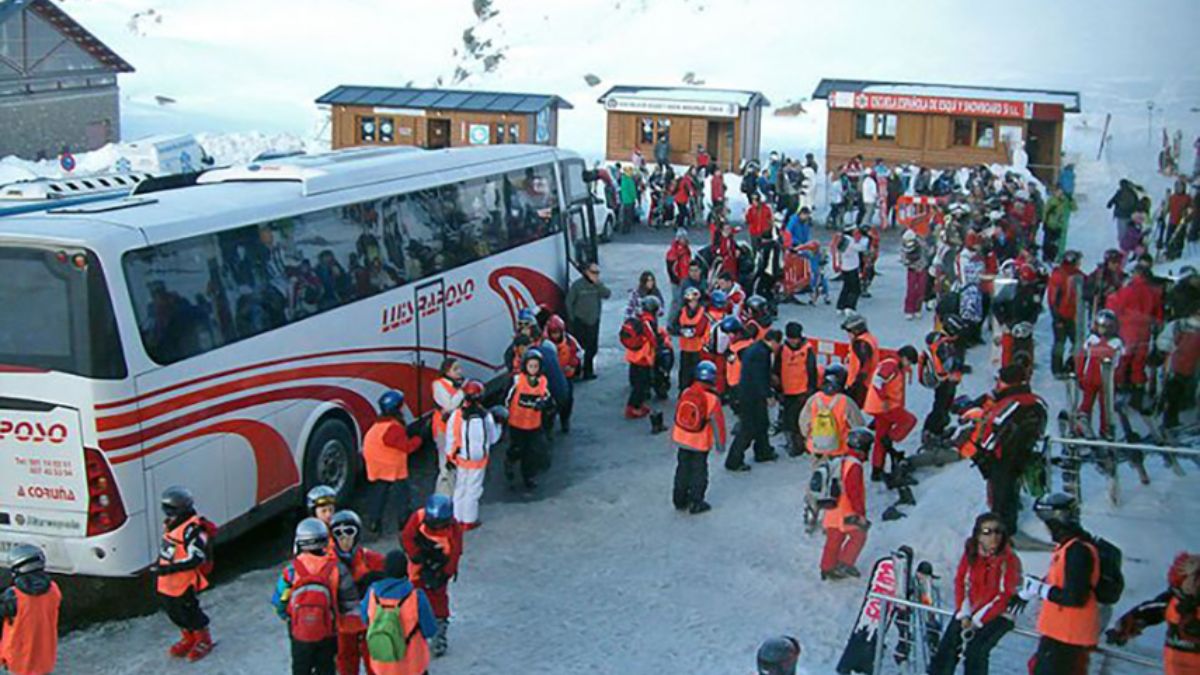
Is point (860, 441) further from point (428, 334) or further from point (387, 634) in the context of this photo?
point (428, 334)

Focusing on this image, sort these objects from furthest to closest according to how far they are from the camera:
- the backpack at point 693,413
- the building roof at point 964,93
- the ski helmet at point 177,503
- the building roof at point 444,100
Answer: the building roof at point 444,100
the building roof at point 964,93
the backpack at point 693,413
the ski helmet at point 177,503

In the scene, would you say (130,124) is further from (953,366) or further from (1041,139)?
(953,366)

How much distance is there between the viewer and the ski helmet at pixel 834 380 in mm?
10805

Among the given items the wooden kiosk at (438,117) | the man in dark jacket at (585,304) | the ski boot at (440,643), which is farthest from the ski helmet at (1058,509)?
the wooden kiosk at (438,117)

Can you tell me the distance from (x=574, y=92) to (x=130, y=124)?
20.2 meters

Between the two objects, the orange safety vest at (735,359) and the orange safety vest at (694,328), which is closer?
the orange safety vest at (735,359)

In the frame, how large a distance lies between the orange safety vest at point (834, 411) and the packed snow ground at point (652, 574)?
918 mm

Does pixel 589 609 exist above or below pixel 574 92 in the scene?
below

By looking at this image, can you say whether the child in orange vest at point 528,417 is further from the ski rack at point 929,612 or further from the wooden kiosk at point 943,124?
the wooden kiosk at point 943,124

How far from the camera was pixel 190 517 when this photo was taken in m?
8.58

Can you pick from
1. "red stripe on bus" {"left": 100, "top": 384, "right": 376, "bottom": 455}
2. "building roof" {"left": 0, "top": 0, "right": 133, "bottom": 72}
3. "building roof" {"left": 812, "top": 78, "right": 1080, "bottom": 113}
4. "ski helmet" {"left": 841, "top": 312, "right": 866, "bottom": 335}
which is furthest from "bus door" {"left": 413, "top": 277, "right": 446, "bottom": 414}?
"building roof" {"left": 0, "top": 0, "right": 133, "bottom": 72}

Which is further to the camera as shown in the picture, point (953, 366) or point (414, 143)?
point (414, 143)

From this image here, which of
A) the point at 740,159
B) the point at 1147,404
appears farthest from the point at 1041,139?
the point at 1147,404

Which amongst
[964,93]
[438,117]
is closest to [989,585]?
[438,117]
